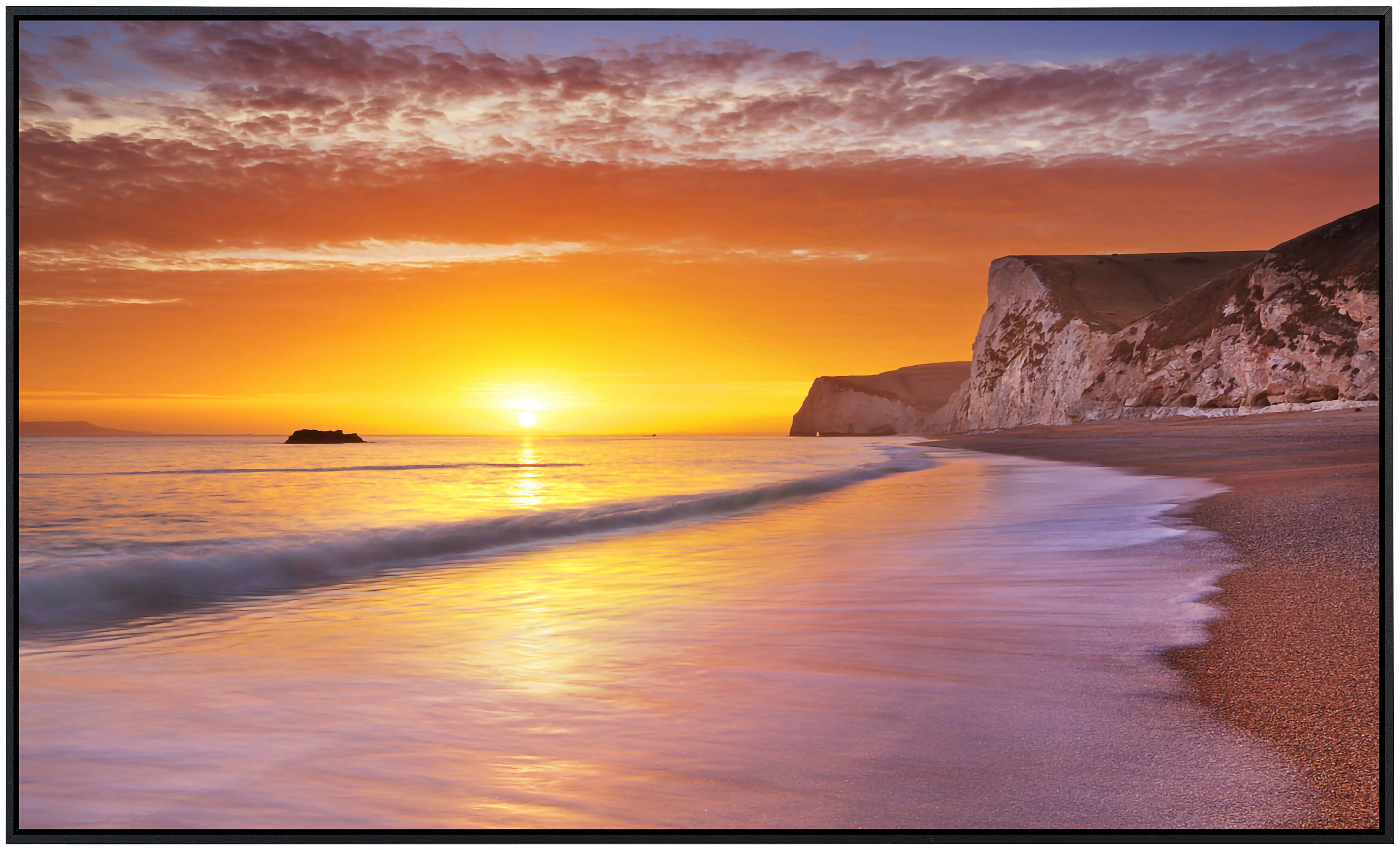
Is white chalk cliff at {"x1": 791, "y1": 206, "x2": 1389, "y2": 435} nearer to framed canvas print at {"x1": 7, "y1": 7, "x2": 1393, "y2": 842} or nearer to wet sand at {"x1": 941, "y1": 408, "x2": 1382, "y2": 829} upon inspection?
wet sand at {"x1": 941, "y1": 408, "x2": 1382, "y2": 829}

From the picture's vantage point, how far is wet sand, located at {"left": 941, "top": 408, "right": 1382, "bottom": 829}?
2756 mm

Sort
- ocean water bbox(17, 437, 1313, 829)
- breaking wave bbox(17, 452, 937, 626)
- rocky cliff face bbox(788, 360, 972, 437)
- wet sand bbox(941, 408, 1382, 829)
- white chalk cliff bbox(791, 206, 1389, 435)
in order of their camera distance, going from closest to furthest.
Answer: ocean water bbox(17, 437, 1313, 829), wet sand bbox(941, 408, 1382, 829), breaking wave bbox(17, 452, 937, 626), white chalk cliff bbox(791, 206, 1389, 435), rocky cliff face bbox(788, 360, 972, 437)

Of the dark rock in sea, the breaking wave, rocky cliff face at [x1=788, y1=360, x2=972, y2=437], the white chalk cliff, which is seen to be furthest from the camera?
rocky cliff face at [x1=788, y1=360, x2=972, y2=437]

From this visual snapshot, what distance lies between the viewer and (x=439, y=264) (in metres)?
6.44

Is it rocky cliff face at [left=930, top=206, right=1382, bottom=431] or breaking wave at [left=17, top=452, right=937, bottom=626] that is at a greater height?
rocky cliff face at [left=930, top=206, right=1382, bottom=431]

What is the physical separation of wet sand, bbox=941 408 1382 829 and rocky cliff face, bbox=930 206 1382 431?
17.6m

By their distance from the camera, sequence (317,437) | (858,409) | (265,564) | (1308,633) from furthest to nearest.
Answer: (858,409) → (317,437) → (265,564) → (1308,633)

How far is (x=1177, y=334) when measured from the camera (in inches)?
2343

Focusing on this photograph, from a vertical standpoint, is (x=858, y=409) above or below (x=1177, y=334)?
below

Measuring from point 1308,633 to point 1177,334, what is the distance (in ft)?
207

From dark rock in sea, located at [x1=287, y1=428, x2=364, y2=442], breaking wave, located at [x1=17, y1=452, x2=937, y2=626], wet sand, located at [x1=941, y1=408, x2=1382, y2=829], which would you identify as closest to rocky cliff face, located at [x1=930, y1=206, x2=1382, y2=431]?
wet sand, located at [x1=941, y1=408, x2=1382, y2=829]

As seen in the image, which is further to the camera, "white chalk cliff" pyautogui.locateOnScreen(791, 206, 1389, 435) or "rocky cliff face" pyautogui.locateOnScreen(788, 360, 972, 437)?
"rocky cliff face" pyautogui.locateOnScreen(788, 360, 972, 437)

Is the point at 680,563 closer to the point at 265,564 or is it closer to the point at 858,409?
the point at 265,564

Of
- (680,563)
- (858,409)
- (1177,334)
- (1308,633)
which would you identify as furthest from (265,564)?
(858,409)
